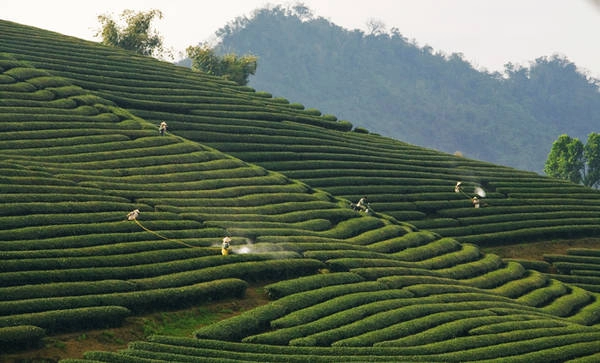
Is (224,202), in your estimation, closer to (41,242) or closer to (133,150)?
(133,150)

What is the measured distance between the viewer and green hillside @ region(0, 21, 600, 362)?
3756cm

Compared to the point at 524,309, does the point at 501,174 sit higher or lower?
higher

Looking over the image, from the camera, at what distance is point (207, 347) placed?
35.0m

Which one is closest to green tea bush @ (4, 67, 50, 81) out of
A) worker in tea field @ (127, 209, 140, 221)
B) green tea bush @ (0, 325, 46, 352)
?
worker in tea field @ (127, 209, 140, 221)

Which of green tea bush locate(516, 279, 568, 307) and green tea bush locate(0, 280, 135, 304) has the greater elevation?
green tea bush locate(516, 279, 568, 307)

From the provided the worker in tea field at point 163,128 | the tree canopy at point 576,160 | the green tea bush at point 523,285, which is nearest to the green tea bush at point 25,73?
the worker in tea field at point 163,128

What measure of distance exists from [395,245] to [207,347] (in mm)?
21104

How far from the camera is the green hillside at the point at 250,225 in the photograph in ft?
123

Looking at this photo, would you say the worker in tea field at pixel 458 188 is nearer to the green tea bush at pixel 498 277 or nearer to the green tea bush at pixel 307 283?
the green tea bush at pixel 498 277

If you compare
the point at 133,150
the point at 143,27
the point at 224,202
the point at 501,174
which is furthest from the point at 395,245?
the point at 143,27

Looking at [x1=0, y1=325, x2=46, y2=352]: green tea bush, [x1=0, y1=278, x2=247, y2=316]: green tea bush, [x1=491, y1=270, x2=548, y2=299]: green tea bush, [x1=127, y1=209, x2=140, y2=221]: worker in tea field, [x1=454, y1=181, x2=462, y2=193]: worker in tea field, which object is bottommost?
[x1=0, y1=325, x2=46, y2=352]: green tea bush

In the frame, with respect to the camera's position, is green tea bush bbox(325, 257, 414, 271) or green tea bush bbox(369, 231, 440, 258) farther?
green tea bush bbox(369, 231, 440, 258)

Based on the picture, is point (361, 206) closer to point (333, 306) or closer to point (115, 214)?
point (115, 214)

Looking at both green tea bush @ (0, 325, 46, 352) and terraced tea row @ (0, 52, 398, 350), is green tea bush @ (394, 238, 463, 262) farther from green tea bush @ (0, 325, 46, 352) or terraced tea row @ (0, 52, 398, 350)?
green tea bush @ (0, 325, 46, 352)
